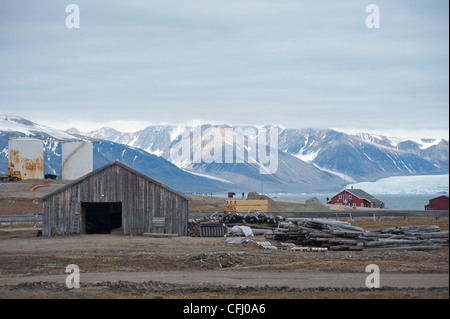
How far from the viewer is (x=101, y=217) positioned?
57938mm

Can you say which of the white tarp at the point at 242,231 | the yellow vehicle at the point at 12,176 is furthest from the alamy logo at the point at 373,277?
the yellow vehicle at the point at 12,176

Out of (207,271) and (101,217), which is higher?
(101,217)

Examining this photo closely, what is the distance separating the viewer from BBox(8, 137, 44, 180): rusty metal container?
133 metres

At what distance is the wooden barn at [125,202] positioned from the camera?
47.5 m

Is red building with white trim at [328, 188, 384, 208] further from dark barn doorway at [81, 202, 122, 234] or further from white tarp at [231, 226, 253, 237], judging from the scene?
white tarp at [231, 226, 253, 237]

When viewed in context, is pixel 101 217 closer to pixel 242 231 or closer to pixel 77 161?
pixel 242 231

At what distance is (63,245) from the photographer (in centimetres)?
4062

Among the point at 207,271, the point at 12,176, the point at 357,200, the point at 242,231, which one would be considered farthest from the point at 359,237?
the point at 357,200

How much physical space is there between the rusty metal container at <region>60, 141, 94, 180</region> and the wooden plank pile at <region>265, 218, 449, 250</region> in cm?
10168

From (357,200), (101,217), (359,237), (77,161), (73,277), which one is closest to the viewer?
(73,277)

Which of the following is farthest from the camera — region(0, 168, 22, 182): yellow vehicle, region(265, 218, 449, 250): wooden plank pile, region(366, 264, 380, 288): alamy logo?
region(0, 168, 22, 182): yellow vehicle

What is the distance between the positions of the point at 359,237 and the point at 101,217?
29.7m

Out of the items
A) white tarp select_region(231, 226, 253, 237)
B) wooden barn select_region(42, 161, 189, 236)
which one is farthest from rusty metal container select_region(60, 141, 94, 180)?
white tarp select_region(231, 226, 253, 237)
